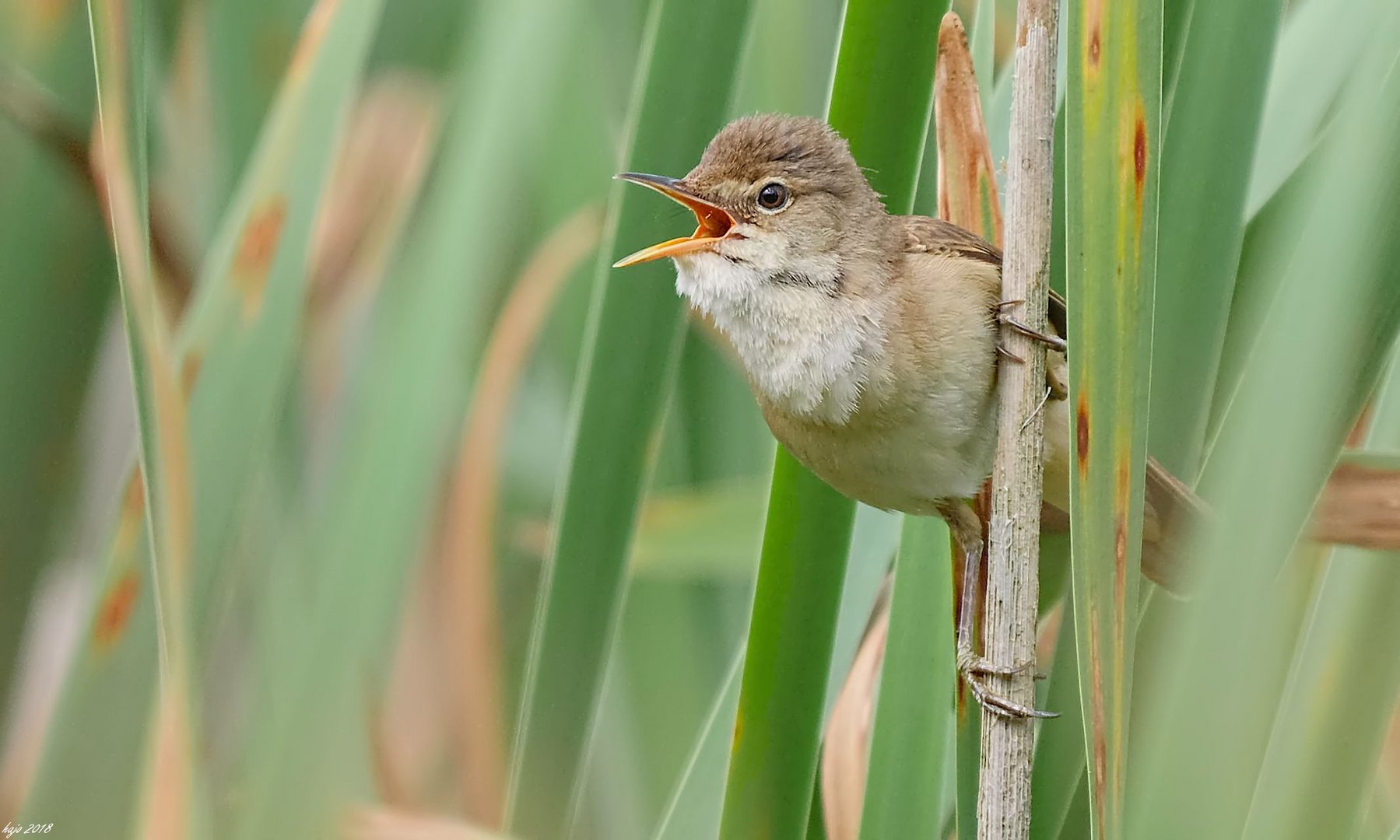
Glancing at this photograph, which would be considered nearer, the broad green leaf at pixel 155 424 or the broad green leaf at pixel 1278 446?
the broad green leaf at pixel 1278 446

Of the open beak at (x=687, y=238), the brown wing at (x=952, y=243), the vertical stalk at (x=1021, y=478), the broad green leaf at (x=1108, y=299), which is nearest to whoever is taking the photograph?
the broad green leaf at (x=1108, y=299)

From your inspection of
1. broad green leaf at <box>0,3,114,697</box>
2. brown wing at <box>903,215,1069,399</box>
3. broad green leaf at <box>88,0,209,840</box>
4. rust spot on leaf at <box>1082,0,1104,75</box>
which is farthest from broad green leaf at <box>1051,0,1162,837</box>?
broad green leaf at <box>0,3,114,697</box>

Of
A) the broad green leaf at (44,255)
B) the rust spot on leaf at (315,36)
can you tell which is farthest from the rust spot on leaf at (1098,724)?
the broad green leaf at (44,255)

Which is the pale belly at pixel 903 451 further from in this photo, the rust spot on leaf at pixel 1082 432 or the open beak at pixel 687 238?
the rust spot on leaf at pixel 1082 432

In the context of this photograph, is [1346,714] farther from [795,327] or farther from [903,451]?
[795,327]

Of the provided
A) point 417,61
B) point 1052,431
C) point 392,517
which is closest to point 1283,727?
point 1052,431

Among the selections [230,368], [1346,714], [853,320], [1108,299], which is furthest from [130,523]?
[1346,714]
